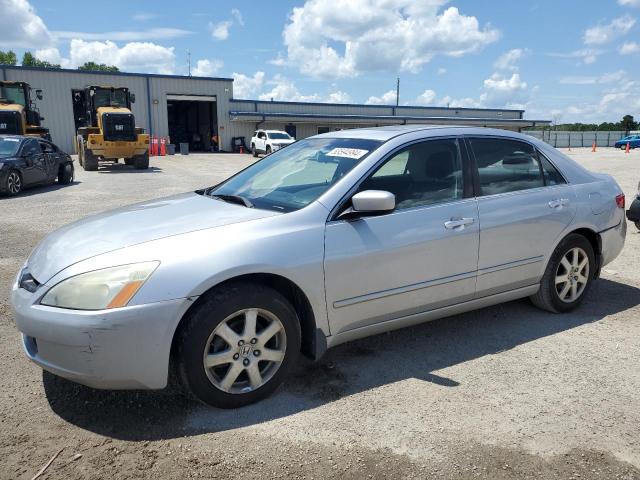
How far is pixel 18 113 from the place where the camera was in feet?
62.6

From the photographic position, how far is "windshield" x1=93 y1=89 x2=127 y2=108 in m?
22.0

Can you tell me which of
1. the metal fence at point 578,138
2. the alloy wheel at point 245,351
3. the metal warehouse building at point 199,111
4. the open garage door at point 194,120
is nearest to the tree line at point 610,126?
the metal fence at point 578,138

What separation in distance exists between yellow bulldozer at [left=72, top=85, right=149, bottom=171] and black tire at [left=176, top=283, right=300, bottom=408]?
1929 cm

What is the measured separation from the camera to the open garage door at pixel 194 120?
130ft

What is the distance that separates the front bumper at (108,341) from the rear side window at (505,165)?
2.49 meters

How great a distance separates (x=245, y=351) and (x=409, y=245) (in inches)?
50.4

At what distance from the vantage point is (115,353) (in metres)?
2.72

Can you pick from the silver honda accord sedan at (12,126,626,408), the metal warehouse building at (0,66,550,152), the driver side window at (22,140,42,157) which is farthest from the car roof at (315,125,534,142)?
the metal warehouse building at (0,66,550,152)

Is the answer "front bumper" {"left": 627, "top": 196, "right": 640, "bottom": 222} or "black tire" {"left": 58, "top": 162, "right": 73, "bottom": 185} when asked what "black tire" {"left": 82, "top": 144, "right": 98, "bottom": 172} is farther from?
"front bumper" {"left": 627, "top": 196, "right": 640, "bottom": 222}

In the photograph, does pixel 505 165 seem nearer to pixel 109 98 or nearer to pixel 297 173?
pixel 297 173

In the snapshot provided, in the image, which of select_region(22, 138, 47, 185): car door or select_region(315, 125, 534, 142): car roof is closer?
select_region(315, 125, 534, 142): car roof

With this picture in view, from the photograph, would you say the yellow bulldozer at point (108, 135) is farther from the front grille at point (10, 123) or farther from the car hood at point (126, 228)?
the car hood at point (126, 228)

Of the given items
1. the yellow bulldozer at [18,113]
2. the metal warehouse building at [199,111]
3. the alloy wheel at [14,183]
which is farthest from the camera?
the metal warehouse building at [199,111]

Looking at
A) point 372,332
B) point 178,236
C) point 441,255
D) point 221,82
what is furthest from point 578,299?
point 221,82
